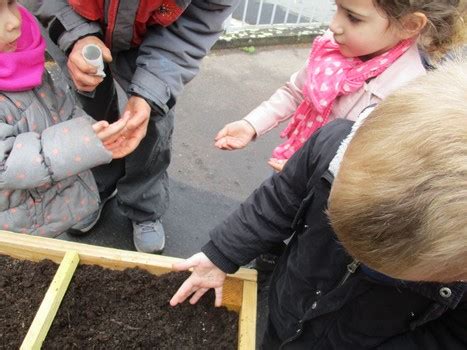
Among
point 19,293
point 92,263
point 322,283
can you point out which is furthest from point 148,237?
point 322,283

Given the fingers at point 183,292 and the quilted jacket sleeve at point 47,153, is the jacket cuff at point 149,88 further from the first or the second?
the fingers at point 183,292

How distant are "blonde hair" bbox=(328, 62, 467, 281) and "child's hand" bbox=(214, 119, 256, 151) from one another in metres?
0.96

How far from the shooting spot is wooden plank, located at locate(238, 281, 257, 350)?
4.46ft

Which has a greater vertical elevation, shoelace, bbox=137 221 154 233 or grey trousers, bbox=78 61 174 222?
grey trousers, bbox=78 61 174 222

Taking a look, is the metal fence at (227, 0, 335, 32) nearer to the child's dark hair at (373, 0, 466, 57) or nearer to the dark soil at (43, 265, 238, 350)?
the child's dark hair at (373, 0, 466, 57)

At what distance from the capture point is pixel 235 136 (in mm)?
1812

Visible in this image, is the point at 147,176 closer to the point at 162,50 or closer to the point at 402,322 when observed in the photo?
the point at 162,50

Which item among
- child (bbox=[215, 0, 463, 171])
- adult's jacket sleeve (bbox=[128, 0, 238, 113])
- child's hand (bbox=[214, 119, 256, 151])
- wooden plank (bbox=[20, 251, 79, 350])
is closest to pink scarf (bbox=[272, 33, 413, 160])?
child (bbox=[215, 0, 463, 171])

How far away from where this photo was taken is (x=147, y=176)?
214 cm

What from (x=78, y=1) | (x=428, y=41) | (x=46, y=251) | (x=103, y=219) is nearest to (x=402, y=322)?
(x=428, y=41)

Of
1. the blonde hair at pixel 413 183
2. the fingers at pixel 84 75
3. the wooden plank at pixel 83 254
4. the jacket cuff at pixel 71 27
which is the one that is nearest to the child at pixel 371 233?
the blonde hair at pixel 413 183

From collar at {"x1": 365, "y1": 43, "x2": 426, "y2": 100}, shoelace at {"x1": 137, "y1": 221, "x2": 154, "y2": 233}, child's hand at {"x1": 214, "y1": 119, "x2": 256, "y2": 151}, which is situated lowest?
shoelace at {"x1": 137, "y1": 221, "x2": 154, "y2": 233}

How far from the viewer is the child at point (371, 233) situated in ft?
2.35

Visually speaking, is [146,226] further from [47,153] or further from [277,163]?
[47,153]
